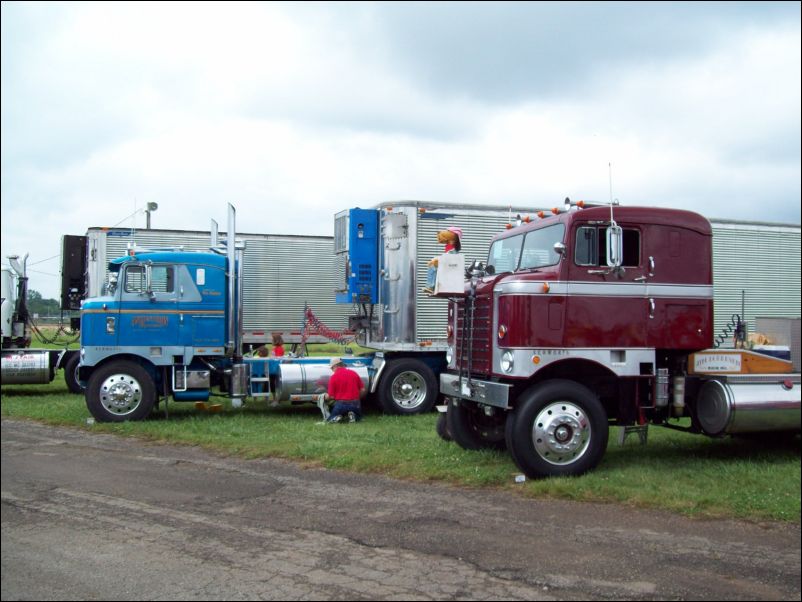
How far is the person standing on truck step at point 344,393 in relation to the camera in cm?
1313

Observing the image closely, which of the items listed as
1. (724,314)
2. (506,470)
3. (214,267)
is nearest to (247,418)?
(214,267)

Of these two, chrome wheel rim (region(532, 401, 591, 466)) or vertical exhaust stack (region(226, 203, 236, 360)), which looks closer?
chrome wheel rim (region(532, 401, 591, 466))

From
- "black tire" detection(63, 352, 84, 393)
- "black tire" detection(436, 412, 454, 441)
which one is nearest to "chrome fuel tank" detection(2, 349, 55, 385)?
"black tire" detection(63, 352, 84, 393)

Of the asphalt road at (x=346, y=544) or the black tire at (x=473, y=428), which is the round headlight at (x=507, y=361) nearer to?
the asphalt road at (x=346, y=544)

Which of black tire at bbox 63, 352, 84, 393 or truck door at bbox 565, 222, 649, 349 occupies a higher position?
truck door at bbox 565, 222, 649, 349

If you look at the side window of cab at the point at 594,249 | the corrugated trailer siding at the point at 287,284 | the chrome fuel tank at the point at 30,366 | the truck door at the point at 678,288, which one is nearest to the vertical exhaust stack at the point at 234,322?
the corrugated trailer siding at the point at 287,284

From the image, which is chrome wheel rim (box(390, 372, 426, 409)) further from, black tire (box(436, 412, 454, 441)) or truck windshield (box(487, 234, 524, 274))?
truck windshield (box(487, 234, 524, 274))

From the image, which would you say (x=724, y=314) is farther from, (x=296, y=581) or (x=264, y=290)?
(x=296, y=581)

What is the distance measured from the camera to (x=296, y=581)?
17.2ft

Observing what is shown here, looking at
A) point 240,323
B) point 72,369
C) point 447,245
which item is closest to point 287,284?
point 240,323

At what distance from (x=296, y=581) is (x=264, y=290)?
43.3 feet

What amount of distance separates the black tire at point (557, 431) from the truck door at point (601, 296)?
0.61m

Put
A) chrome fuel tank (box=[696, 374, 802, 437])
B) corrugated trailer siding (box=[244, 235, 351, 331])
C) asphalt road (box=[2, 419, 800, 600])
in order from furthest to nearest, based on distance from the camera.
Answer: corrugated trailer siding (box=[244, 235, 351, 331]), chrome fuel tank (box=[696, 374, 802, 437]), asphalt road (box=[2, 419, 800, 600])

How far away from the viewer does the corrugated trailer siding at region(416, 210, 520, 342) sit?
14.5 m
